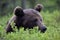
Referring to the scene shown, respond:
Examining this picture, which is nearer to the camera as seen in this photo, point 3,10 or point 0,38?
point 0,38

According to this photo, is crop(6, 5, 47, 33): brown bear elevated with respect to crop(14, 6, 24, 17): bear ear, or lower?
lower

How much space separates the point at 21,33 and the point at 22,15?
1.62 m

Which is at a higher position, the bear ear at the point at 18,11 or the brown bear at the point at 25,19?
the bear ear at the point at 18,11

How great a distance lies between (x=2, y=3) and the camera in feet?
75.3

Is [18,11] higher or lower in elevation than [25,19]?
higher

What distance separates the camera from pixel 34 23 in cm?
982

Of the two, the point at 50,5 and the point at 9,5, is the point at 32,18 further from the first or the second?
the point at 50,5

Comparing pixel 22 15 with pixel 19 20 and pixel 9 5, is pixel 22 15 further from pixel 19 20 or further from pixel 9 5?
pixel 9 5

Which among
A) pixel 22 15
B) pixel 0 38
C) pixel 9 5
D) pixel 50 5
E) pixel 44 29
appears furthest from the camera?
pixel 50 5

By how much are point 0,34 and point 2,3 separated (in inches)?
569

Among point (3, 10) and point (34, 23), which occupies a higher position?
point (34, 23)

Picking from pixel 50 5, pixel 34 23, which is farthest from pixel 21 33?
pixel 50 5

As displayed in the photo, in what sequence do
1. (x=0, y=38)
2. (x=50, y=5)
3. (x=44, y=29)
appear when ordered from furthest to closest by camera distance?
(x=50, y=5), (x=44, y=29), (x=0, y=38)

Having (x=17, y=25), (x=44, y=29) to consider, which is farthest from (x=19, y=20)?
(x=44, y=29)
